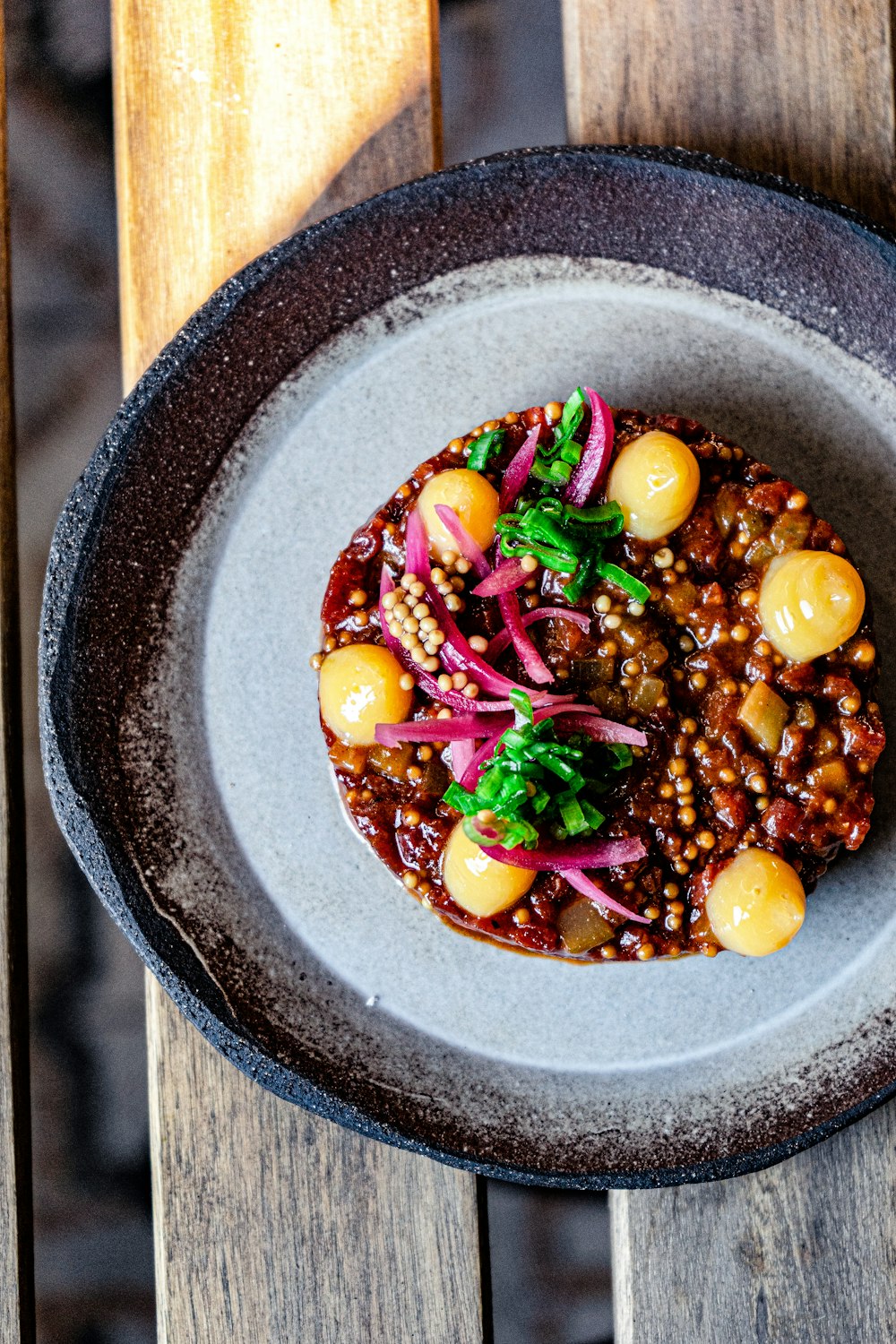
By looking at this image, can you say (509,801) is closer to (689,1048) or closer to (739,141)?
(689,1048)

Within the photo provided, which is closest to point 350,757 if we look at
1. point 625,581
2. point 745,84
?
point 625,581

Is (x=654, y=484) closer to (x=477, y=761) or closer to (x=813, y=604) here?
(x=813, y=604)

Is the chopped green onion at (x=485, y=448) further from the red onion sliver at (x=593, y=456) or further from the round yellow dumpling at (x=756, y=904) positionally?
the round yellow dumpling at (x=756, y=904)

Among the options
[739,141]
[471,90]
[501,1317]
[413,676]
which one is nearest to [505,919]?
[413,676]

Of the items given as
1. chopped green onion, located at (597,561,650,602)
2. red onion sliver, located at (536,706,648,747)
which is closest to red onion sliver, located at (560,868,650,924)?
red onion sliver, located at (536,706,648,747)

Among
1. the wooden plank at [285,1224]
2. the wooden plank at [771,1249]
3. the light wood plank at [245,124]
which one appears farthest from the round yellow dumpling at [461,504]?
the wooden plank at [771,1249]

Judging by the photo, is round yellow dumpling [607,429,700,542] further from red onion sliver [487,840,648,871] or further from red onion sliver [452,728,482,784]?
red onion sliver [487,840,648,871]

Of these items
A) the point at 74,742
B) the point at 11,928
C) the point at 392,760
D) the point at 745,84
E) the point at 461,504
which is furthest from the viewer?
the point at 11,928
